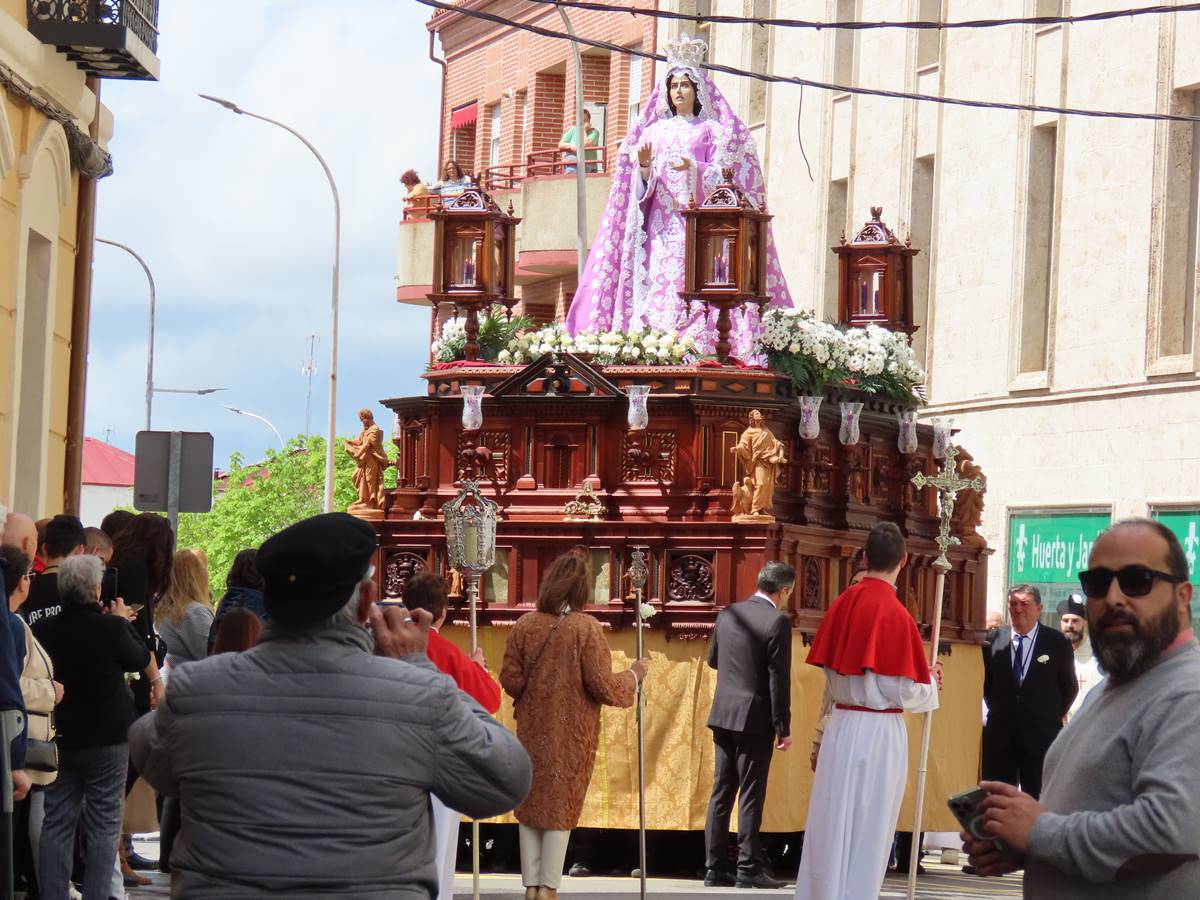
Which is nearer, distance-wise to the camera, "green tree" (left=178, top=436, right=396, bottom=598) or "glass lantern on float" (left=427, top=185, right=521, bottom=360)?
"glass lantern on float" (left=427, top=185, right=521, bottom=360)

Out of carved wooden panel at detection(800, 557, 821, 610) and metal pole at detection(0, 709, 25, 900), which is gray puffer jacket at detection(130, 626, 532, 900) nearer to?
metal pole at detection(0, 709, 25, 900)

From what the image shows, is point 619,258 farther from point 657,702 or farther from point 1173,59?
point 1173,59

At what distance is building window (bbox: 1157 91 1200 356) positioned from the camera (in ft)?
87.6

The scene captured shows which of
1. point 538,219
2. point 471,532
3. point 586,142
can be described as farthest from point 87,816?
point 586,142

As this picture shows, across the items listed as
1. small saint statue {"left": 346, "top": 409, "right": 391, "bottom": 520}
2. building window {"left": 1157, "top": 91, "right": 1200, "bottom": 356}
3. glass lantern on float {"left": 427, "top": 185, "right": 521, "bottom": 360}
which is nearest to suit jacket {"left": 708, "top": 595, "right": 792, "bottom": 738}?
small saint statue {"left": 346, "top": 409, "right": 391, "bottom": 520}

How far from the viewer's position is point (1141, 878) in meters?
5.05

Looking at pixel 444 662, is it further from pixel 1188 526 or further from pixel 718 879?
pixel 1188 526

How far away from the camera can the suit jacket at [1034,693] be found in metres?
16.0

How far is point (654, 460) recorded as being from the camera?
16672 millimetres

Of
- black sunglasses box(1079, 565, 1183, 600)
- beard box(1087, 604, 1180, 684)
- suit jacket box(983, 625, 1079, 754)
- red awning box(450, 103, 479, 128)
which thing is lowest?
suit jacket box(983, 625, 1079, 754)

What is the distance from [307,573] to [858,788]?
23.6 ft

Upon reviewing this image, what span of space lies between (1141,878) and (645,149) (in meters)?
14.4

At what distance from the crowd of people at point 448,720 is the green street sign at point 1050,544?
33.1ft

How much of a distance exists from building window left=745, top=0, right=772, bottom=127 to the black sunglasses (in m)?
32.0
